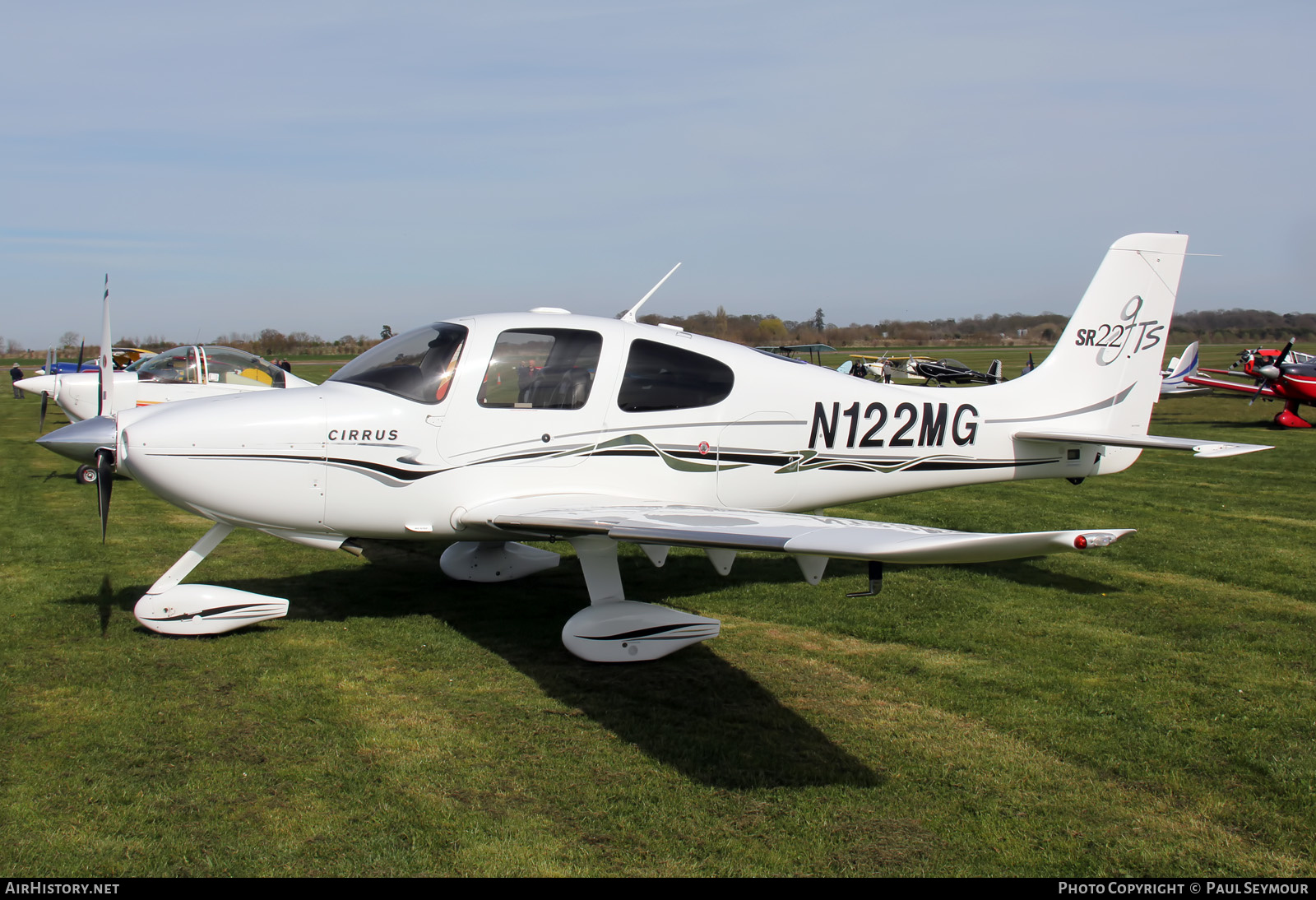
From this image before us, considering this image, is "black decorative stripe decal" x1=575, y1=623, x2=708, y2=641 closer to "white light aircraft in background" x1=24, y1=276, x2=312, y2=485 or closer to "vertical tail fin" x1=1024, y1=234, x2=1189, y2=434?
"vertical tail fin" x1=1024, y1=234, x2=1189, y2=434

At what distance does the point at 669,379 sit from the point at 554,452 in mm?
939

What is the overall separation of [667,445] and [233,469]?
2.73 m

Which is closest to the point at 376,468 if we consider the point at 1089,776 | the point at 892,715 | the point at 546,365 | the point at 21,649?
the point at 546,365

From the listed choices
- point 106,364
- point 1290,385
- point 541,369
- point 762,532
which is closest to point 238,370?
point 106,364

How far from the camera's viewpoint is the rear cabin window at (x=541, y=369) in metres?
5.71

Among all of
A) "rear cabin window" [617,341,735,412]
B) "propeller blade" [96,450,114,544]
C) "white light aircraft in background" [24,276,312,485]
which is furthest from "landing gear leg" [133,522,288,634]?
"white light aircraft in background" [24,276,312,485]

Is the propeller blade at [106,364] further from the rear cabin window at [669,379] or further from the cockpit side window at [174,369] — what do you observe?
the cockpit side window at [174,369]

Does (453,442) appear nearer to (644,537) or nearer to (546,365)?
(546,365)

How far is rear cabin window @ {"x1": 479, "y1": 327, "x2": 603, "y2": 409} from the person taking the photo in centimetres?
571

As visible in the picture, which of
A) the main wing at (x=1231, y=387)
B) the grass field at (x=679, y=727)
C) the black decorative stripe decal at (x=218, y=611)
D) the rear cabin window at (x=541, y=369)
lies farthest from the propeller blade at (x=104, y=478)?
the main wing at (x=1231, y=387)

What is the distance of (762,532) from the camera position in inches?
171

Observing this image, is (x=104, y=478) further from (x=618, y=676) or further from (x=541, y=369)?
(x=618, y=676)

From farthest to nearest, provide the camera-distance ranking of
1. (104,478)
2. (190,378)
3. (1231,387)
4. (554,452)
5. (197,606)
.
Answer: (1231,387), (190,378), (554,452), (197,606), (104,478)

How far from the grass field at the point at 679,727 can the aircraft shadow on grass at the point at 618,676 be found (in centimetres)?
2
